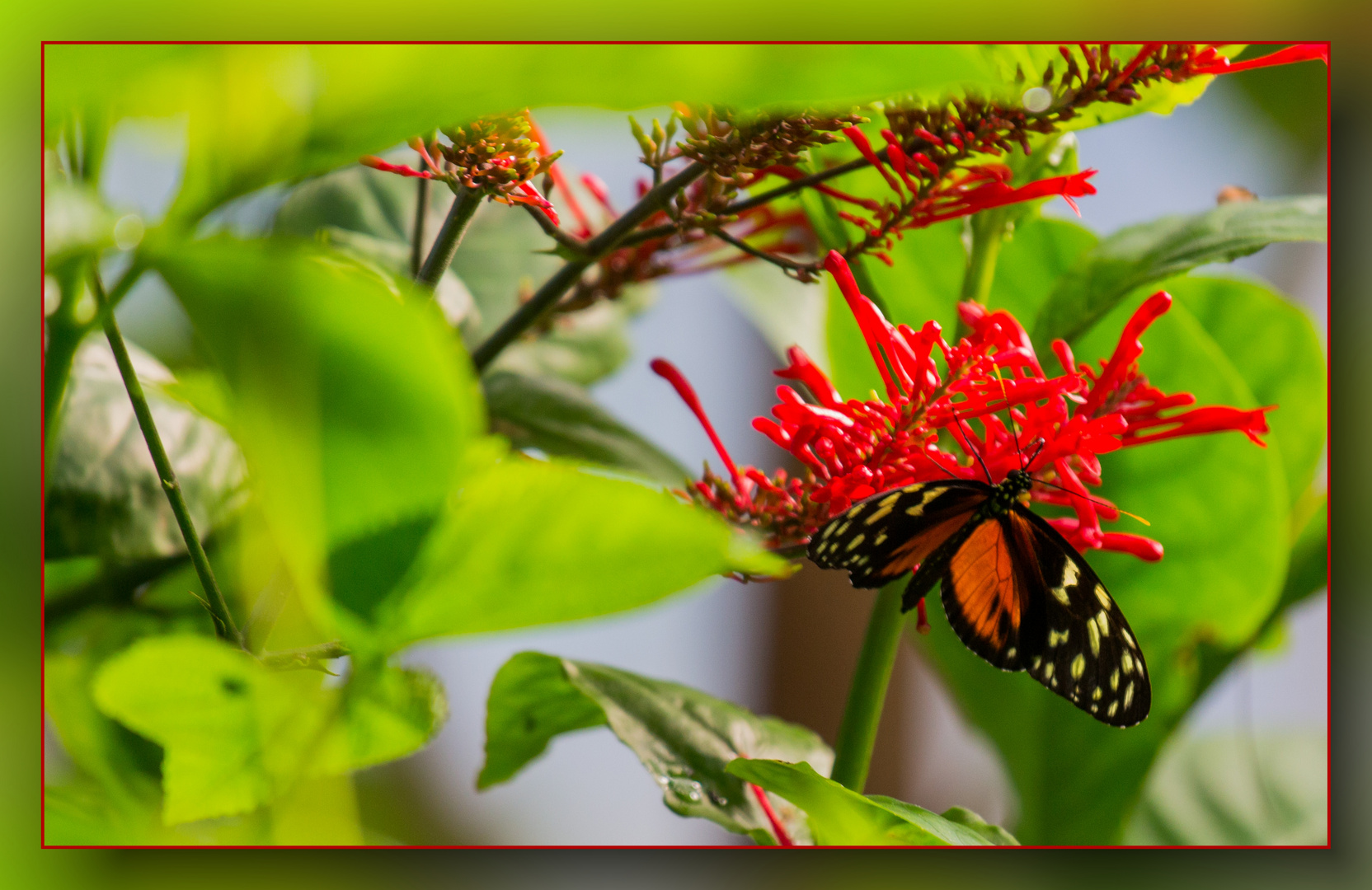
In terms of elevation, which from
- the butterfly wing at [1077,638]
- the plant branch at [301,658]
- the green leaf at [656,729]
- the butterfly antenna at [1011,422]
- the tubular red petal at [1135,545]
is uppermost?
the butterfly antenna at [1011,422]

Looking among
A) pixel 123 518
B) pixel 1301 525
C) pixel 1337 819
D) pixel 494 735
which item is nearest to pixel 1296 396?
pixel 1301 525

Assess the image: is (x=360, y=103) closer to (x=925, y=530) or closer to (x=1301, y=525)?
(x=925, y=530)

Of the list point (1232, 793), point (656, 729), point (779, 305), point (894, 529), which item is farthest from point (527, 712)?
point (1232, 793)

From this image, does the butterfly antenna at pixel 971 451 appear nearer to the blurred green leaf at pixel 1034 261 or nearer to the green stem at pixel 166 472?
the blurred green leaf at pixel 1034 261

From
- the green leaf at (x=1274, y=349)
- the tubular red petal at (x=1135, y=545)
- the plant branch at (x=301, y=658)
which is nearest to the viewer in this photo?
the plant branch at (x=301, y=658)

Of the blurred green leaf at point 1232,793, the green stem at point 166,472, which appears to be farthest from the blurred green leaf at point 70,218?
the blurred green leaf at point 1232,793

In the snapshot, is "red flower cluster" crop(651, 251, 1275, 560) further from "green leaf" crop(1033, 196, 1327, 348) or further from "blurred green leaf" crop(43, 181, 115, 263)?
"blurred green leaf" crop(43, 181, 115, 263)

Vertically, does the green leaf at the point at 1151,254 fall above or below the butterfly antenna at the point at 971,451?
above

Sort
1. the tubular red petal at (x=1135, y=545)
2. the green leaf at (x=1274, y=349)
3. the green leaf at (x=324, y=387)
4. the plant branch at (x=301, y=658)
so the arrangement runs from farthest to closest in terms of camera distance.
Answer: the green leaf at (x=1274, y=349), the tubular red petal at (x=1135, y=545), the plant branch at (x=301, y=658), the green leaf at (x=324, y=387)

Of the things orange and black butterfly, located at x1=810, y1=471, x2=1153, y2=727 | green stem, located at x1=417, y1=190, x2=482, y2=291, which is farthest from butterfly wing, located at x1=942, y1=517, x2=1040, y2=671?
green stem, located at x1=417, y1=190, x2=482, y2=291
